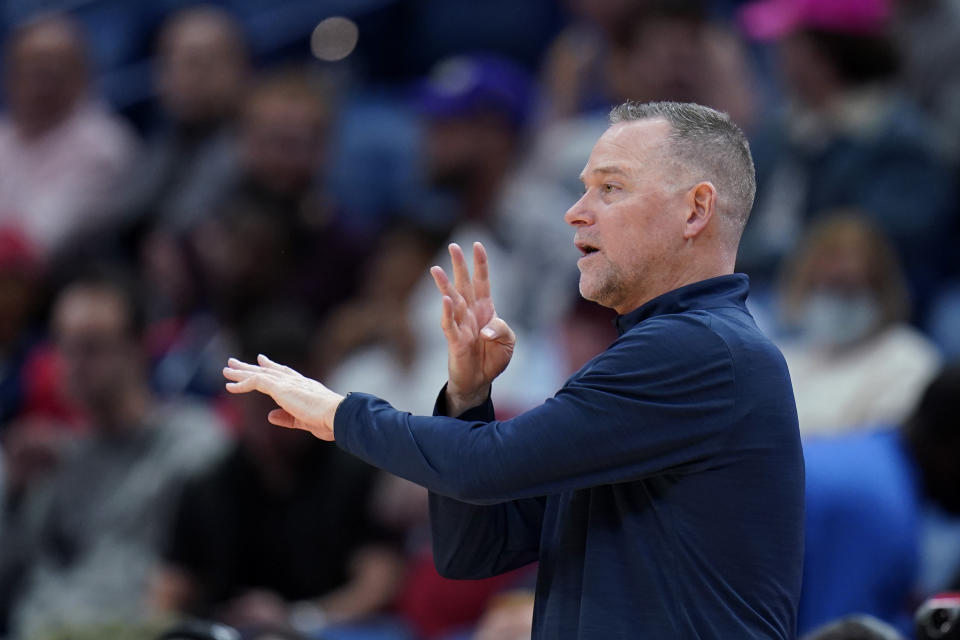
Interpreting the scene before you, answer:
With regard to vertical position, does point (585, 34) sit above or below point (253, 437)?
above

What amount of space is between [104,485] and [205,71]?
2.36 meters

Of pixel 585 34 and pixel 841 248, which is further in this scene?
pixel 585 34

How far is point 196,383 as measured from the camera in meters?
5.93

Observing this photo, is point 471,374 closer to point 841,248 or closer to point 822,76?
point 841,248

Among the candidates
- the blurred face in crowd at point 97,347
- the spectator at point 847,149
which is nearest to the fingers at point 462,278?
the blurred face in crowd at point 97,347

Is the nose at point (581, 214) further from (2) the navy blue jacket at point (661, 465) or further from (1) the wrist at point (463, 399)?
(1) the wrist at point (463, 399)

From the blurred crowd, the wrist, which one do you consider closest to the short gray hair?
the wrist

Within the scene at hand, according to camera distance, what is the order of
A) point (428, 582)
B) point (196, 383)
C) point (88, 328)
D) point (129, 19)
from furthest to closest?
point (129, 19), point (196, 383), point (88, 328), point (428, 582)

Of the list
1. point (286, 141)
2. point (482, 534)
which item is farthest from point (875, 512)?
point (286, 141)

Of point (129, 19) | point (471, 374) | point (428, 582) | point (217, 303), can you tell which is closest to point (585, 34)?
point (217, 303)

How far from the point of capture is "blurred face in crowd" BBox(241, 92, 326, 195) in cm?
616

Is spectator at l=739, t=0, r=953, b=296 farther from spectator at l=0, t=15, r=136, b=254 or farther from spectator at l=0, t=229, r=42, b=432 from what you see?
spectator at l=0, t=15, r=136, b=254

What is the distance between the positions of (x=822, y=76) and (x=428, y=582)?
237cm

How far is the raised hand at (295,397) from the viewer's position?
2172 millimetres
